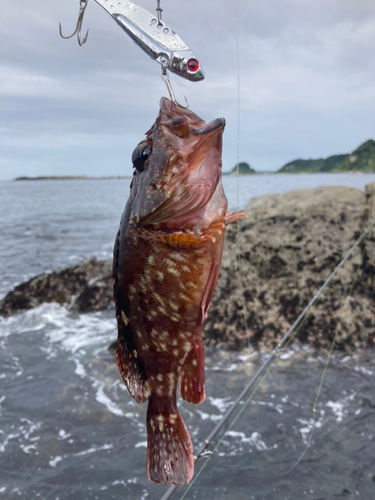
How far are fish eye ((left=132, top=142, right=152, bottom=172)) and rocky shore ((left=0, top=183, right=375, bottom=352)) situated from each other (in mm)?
5453

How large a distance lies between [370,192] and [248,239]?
115 inches

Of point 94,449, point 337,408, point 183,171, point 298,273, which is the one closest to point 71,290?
point 94,449

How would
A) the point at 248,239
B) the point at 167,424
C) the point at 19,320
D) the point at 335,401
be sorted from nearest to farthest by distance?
the point at 167,424, the point at 335,401, the point at 248,239, the point at 19,320

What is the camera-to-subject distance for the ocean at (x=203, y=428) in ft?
15.5

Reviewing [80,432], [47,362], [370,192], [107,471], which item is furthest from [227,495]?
[370,192]

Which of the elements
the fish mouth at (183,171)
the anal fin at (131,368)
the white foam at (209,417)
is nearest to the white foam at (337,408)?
the white foam at (209,417)

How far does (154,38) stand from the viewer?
5.65 ft

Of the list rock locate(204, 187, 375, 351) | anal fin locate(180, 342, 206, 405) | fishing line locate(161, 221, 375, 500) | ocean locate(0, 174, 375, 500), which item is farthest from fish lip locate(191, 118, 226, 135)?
rock locate(204, 187, 375, 351)

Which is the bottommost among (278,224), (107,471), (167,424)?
(107,471)

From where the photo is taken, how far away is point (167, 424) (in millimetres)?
2092

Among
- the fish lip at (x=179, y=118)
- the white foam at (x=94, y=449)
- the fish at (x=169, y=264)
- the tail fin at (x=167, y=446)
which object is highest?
the fish lip at (x=179, y=118)

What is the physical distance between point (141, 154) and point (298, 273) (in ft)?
21.1

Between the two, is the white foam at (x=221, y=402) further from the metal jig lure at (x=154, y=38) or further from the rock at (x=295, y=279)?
the metal jig lure at (x=154, y=38)

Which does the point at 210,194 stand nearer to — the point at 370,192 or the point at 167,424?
the point at 167,424
